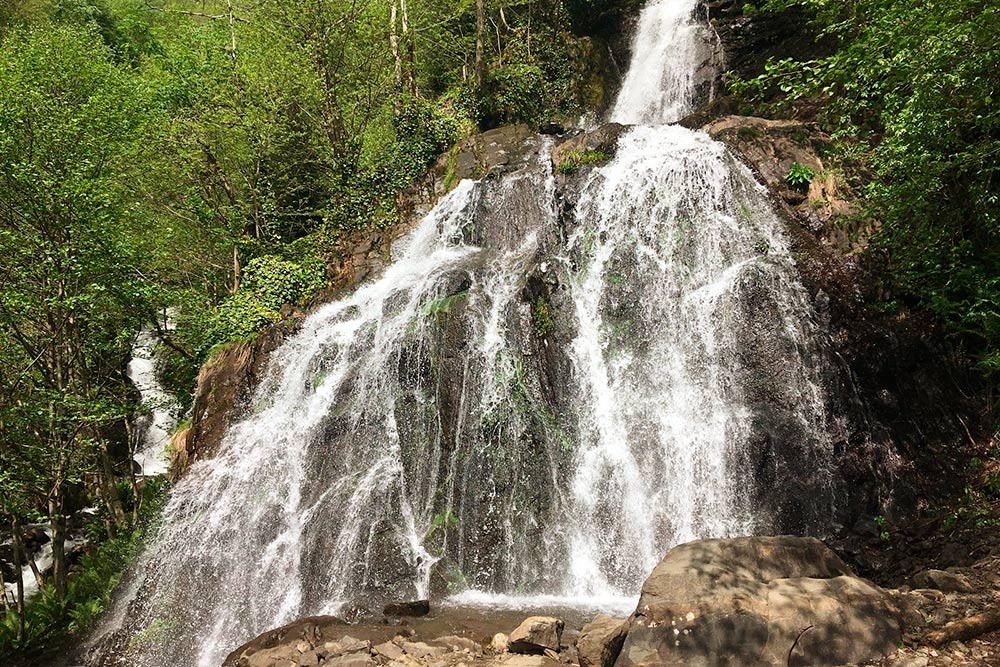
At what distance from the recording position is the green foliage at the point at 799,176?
1285 cm

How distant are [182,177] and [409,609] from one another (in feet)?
48.4

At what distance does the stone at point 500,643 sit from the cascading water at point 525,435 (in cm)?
195

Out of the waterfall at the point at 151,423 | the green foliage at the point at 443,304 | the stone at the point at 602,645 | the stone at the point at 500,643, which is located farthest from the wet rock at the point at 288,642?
the waterfall at the point at 151,423

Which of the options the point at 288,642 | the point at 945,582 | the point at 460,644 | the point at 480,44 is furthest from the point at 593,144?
the point at 288,642

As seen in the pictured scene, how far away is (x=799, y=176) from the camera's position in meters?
12.9

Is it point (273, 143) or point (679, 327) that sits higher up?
point (273, 143)

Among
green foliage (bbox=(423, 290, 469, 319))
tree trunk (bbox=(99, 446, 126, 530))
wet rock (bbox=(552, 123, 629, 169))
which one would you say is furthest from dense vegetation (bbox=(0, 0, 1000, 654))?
green foliage (bbox=(423, 290, 469, 319))

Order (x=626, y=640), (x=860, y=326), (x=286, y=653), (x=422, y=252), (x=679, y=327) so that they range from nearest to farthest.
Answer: (x=626, y=640), (x=286, y=653), (x=860, y=326), (x=679, y=327), (x=422, y=252)

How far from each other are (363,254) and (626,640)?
1308cm

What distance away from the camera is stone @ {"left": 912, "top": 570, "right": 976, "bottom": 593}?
601cm

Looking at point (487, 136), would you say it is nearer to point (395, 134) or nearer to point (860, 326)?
point (395, 134)

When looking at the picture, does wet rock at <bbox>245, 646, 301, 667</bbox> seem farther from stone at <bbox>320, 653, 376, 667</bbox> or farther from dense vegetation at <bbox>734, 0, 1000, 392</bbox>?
dense vegetation at <bbox>734, 0, 1000, 392</bbox>

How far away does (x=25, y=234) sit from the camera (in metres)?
10.9

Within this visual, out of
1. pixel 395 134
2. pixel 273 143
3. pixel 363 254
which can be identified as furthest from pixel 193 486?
pixel 395 134
